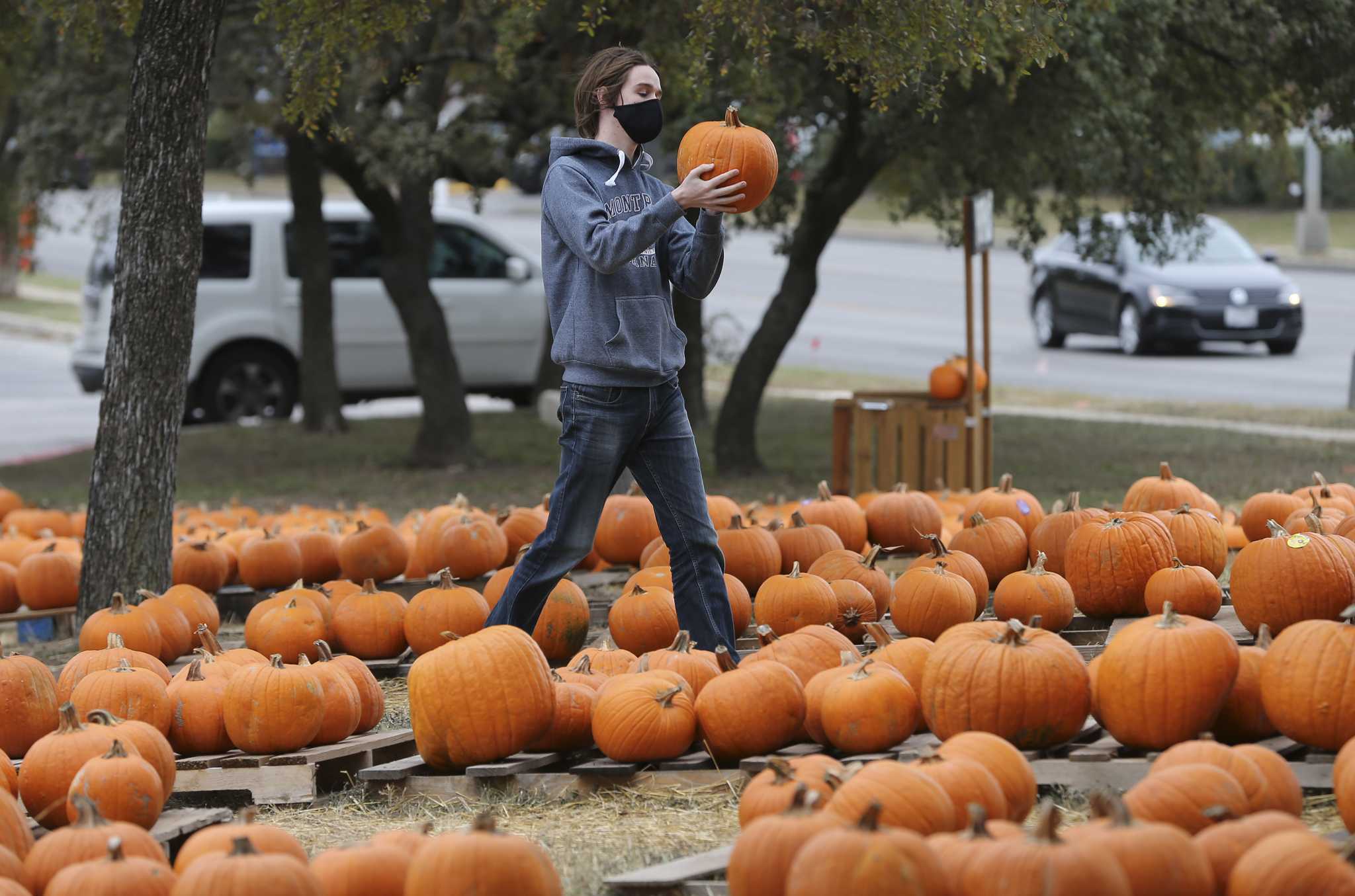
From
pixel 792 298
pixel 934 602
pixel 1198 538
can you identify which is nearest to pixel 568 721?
pixel 934 602

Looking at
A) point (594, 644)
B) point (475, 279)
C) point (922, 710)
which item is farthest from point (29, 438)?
point (922, 710)

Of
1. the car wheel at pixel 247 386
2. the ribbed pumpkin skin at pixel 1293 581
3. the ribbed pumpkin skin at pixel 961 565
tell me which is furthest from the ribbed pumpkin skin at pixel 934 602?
the car wheel at pixel 247 386

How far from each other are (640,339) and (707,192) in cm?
55

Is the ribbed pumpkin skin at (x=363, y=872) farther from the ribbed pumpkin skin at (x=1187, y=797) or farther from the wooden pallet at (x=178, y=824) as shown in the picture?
the ribbed pumpkin skin at (x=1187, y=797)

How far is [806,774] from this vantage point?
12.5ft

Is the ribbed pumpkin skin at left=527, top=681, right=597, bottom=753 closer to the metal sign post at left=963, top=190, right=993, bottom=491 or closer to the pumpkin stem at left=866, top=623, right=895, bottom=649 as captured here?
the pumpkin stem at left=866, top=623, right=895, bottom=649

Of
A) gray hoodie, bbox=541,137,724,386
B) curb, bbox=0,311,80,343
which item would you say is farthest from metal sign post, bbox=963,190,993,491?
curb, bbox=0,311,80,343

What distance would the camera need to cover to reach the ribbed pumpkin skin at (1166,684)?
4.13m

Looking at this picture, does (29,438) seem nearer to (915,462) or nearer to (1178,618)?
(915,462)

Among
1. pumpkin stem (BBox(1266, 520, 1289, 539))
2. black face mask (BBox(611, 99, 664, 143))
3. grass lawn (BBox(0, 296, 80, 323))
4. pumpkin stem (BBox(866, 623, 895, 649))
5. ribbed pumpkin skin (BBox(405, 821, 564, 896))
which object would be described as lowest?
ribbed pumpkin skin (BBox(405, 821, 564, 896))

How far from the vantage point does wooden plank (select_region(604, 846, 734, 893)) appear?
3.56 m

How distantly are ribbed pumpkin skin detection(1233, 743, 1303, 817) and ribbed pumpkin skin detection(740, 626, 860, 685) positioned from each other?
4.64 ft

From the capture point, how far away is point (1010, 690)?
13.9 ft

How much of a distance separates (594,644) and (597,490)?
1.47m
